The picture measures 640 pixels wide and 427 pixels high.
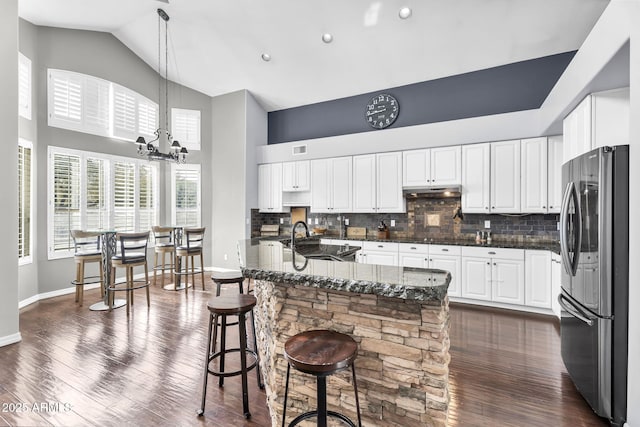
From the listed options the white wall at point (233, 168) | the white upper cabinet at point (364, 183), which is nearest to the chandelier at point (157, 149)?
the white wall at point (233, 168)

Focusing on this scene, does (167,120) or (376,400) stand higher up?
(167,120)

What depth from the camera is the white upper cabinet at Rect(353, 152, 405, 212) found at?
5.19 metres

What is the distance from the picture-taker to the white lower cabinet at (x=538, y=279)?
3988mm

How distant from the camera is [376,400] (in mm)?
1628

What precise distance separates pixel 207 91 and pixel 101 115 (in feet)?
6.77

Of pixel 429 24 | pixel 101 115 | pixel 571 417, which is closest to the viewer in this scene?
pixel 571 417

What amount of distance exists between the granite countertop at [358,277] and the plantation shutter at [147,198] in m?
5.04

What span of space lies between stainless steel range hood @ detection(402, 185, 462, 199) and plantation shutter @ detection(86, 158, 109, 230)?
524 centimetres

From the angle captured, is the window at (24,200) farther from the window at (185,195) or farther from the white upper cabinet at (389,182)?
Answer: the white upper cabinet at (389,182)

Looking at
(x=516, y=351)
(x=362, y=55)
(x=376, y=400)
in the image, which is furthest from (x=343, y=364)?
(x=362, y=55)

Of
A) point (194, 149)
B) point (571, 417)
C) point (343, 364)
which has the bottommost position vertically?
point (571, 417)

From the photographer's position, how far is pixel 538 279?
4035 millimetres

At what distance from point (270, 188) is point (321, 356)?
17.6 ft

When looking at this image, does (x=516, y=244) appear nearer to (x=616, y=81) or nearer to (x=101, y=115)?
(x=616, y=81)
